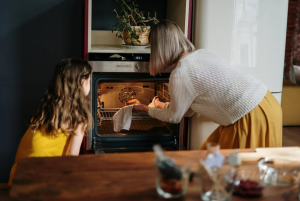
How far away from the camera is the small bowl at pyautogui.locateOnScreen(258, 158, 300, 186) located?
1.26 metres

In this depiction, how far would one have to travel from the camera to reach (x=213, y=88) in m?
2.05

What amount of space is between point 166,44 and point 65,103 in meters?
→ 0.64

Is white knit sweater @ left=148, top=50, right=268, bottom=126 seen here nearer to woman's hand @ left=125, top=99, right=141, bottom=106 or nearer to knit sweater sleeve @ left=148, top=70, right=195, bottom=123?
knit sweater sleeve @ left=148, top=70, right=195, bottom=123

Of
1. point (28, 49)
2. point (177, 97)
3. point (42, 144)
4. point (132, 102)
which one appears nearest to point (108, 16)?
point (28, 49)

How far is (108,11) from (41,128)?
142cm

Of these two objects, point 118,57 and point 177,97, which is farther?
point 118,57

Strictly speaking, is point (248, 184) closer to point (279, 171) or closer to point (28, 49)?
point (279, 171)

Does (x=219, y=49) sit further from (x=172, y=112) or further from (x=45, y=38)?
(x=45, y=38)

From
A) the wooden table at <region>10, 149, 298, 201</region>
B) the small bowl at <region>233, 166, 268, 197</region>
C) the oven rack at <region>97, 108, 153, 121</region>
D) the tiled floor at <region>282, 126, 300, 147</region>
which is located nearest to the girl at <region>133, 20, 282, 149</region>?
the oven rack at <region>97, 108, 153, 121</region>

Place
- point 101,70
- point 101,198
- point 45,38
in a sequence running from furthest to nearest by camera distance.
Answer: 1. point 45,38
2. point 101,70
3. point 101,198

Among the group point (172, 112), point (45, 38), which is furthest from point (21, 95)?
point (172, 112)

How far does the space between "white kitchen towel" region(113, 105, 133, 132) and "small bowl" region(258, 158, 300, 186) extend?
1.27 meters

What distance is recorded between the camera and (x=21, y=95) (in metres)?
3.08

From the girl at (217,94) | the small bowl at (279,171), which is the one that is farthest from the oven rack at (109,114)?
the small bowl at (279,171)
